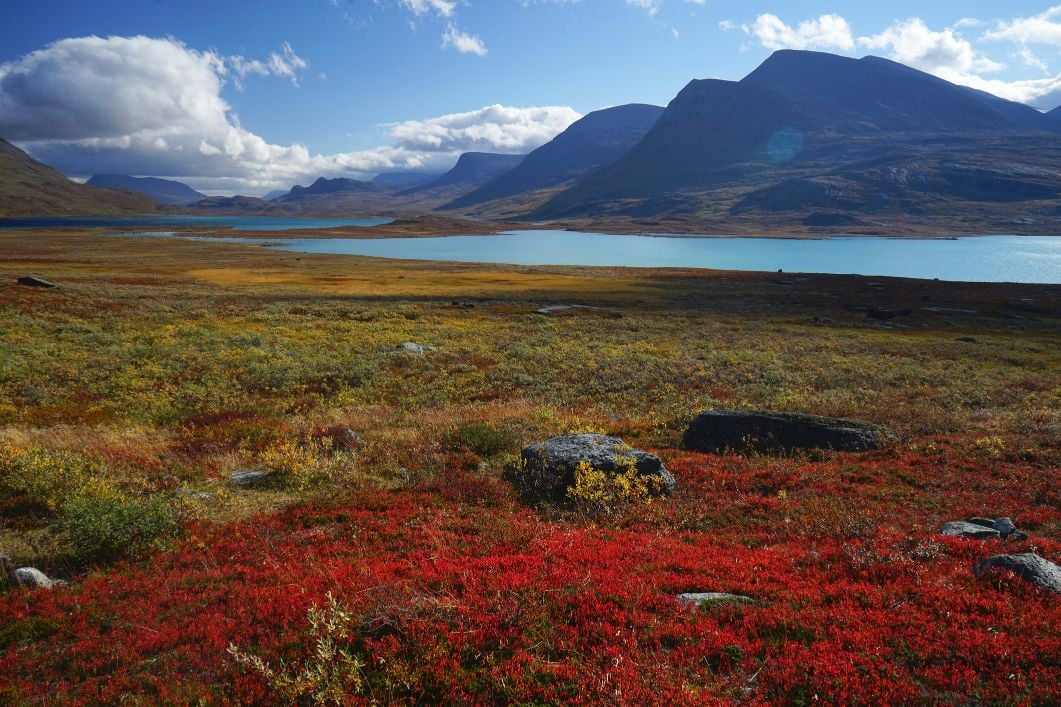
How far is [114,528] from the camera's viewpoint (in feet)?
32.4

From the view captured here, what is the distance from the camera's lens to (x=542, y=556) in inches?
383

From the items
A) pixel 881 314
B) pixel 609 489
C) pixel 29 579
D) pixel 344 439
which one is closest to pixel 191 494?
pixel 29 579

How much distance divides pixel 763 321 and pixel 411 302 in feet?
124

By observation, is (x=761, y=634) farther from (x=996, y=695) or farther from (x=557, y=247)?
(x=557, y=247)

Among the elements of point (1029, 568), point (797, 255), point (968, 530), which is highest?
point (797, 255)

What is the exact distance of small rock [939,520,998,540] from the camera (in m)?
11.0

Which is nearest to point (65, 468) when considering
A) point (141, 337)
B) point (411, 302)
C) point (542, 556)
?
point (542, 556)

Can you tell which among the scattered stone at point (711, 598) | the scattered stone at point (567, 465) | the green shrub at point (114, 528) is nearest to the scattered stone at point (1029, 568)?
the scattered stone at point (711, 598)

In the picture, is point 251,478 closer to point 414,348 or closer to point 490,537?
point 490,537

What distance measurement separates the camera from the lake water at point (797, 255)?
11912 centimetres

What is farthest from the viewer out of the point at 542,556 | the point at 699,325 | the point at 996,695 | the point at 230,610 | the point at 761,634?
the point at 699,325

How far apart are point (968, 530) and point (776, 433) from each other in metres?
7.28

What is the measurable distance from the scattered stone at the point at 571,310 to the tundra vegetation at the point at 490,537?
23032 millimetres

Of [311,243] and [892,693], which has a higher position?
[311,243]
